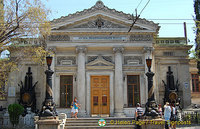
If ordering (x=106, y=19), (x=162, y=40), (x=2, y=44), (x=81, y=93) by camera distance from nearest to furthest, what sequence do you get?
(x=2, y=44) < (x=81, y=93) < (x=106, y=19) < (x=162, y=40)

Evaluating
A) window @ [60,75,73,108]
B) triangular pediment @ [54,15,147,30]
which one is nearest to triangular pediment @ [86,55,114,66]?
window @ [60,75,73,108]

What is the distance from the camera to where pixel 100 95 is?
985 inches

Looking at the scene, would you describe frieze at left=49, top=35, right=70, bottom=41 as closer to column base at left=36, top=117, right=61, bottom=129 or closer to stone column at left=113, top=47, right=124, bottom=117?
stone column at left=113, top=47, right=124, bottom=117

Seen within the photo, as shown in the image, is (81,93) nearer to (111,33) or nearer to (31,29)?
(111,33)

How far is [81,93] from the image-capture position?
23844mm

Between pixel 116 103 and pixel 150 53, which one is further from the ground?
pixel 150 53

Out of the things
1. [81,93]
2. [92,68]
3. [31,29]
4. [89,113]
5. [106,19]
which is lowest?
[89,113]

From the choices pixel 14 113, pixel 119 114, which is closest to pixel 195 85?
pixel 119 114

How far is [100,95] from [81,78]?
2.60m

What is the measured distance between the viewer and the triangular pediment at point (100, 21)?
2495cm

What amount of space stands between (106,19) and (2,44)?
1164cm

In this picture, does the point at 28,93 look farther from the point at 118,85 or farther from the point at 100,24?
the point at 100,24

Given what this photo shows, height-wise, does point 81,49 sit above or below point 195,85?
above

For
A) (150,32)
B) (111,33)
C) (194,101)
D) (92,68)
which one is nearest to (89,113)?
(92,68)
